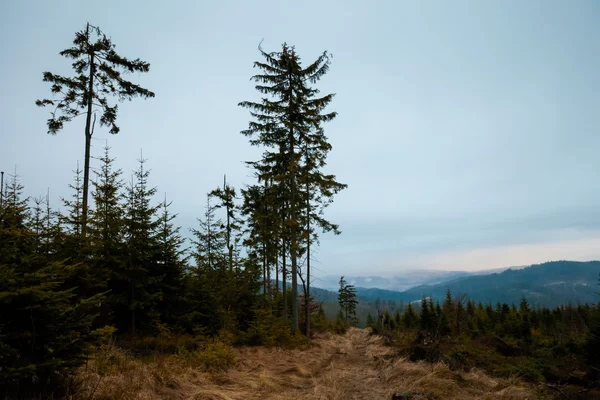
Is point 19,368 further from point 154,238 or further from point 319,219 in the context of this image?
point 319,219

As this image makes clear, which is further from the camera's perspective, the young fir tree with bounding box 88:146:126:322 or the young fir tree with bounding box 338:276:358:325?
the young fir tree with bounding box 338:276:358:325

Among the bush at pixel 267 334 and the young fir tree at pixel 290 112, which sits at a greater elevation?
the young fir tree at pixel 290 112

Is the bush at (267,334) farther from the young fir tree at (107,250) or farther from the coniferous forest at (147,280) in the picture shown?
the young fir tree at (107,250)

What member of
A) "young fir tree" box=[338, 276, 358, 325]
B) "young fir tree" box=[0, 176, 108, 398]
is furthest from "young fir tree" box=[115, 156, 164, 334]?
"young fir tree" box=[338, 276, 358, 325]

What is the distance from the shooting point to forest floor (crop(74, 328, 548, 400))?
5562mm

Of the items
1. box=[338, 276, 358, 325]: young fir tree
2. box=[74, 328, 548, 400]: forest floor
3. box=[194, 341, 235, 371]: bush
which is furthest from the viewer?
box=[338, 276, 358, 325]: young fir tree

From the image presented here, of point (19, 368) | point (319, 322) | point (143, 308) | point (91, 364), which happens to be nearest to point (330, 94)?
point (143, 308)

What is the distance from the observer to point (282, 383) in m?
8.20

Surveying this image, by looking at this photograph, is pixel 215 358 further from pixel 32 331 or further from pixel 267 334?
pixel 267 334

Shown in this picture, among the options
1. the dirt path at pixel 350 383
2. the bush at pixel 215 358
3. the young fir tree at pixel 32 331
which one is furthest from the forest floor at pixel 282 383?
the young fir tree at pixel 32 331

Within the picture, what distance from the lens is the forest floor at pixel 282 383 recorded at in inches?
219

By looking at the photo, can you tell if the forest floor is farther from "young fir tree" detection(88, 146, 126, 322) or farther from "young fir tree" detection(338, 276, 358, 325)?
"young fir tree" detection(338, 276, 358, 325)

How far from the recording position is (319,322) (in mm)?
28484

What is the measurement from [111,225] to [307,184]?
33.0ft
